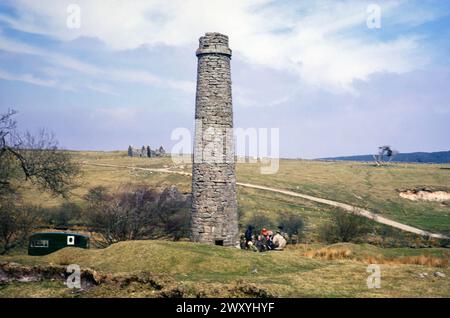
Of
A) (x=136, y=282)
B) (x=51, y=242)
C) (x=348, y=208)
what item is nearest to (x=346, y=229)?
(x=348, y=208)

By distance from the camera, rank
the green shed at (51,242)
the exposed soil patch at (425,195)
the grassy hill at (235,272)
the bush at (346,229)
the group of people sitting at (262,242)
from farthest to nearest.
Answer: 1. the exposed soil patch at (425,195)
2. the bush at (346,229)
3. the group of people sitting at (262,242)
4. the green shed at (51,242)
5. the grassy hill at (235,272)

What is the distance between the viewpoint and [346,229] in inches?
1316

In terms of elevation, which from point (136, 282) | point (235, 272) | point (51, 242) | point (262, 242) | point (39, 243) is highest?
point (136, 282)

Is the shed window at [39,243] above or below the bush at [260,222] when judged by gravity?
above

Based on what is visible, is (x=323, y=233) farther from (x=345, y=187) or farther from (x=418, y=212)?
(x=345, y=187)

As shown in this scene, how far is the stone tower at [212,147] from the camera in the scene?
2402 cm

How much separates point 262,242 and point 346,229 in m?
8.29

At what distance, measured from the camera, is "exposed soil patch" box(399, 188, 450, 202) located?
196 ft

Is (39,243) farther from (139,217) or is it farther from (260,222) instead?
(260,222)

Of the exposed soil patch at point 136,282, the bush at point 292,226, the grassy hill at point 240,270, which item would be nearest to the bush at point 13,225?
the grassy hill at point 240,270

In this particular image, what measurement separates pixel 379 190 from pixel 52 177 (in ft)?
167

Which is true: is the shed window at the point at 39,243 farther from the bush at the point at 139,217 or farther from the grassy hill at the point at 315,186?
the grassy hill at the point at 315,186

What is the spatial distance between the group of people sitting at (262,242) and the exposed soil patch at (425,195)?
36.3m
